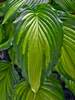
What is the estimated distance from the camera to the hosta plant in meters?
0.70

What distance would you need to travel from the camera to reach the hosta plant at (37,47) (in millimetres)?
695

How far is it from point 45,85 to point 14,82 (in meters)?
0.11

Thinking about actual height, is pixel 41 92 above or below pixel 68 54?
below

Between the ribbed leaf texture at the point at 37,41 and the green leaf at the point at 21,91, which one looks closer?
the ribbed leaf texture at the point at 37,41

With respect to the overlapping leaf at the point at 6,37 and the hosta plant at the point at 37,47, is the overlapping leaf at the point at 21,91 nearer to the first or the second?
the hosta plant at the point at 37,47

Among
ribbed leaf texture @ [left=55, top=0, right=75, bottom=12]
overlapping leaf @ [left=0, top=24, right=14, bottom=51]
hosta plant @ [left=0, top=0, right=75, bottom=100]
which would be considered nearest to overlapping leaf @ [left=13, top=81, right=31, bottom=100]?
hosta plant @ [left=0, top=0, right=75, bottom=100]

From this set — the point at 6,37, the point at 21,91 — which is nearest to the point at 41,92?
the point at 21,91

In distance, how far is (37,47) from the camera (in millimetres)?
697

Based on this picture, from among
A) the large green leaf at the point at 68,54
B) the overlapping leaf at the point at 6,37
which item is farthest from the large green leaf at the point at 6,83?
the large green leaf at the point at 68,54

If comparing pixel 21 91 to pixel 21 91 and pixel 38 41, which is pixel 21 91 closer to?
pixel 21 91

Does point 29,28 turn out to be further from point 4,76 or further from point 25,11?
point 4,76

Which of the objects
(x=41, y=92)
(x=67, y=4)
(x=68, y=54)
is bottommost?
(x=41, y=92)

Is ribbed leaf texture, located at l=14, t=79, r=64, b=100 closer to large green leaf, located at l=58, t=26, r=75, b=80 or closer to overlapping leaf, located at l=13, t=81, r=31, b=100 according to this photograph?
overlapping leaf, located at l=13, t=81, r=31, b=100

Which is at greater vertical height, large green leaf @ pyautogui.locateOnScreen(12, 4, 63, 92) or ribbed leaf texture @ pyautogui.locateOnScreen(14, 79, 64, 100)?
large green leaf @ pyautogui.locateOnScreen(12, 4, 63, 92)
